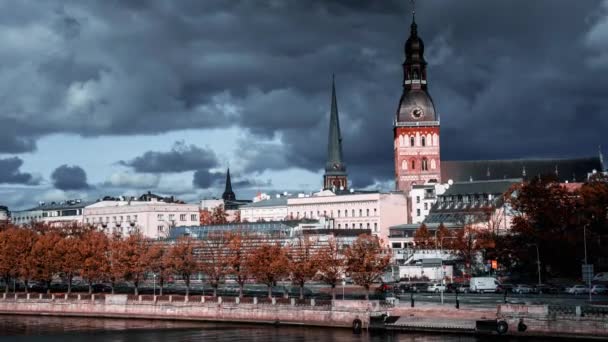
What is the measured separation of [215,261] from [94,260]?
15.8 meters

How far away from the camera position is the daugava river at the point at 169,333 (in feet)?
295

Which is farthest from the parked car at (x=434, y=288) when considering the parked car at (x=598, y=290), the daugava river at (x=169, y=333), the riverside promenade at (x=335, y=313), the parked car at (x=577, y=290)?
the daugava river at (x=169, y=333)

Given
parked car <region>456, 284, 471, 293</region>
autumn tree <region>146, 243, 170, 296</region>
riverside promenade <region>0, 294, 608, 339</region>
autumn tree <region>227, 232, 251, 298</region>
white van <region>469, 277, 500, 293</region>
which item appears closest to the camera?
riverside promenade <region>0, 294, 608, 339</region>

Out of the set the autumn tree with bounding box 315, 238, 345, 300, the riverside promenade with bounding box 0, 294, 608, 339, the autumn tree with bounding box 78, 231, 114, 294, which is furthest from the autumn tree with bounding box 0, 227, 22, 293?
the autumn tree with bounding box 315, 238, 345, 300

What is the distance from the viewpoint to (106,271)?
12875 centimetres

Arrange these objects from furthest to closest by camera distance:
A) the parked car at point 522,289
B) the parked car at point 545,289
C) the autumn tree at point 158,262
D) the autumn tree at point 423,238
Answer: the autumn tree at point 423,238
the autumn tree at point 158,262
the parked car at point 522,289
the parked car at point 545,289

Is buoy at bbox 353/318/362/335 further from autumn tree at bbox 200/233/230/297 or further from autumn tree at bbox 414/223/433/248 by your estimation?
autumn tree at bbox 414/223/433/248

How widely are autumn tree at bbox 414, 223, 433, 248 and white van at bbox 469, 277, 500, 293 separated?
53.8 m

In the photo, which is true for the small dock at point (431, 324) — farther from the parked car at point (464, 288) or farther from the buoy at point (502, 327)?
the parked car at point (464, 288)

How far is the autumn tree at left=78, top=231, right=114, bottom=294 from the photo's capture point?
426 feet

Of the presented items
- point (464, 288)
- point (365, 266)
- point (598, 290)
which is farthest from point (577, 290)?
point (365, 266)

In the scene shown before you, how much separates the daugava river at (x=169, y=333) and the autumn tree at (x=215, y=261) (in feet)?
38.0

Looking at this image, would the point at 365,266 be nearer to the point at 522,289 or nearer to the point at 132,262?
the point at 522,289

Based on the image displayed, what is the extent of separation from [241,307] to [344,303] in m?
13.5
